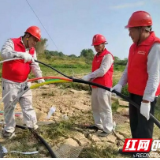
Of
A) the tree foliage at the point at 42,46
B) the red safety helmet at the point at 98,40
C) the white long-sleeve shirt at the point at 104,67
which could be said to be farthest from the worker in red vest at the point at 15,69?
the tree foliage at the point at 42,46

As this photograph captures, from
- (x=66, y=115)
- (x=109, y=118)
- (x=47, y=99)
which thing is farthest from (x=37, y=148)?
(x=47, y=99)

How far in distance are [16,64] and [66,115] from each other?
2035 mm

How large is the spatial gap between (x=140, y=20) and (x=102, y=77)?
144cm

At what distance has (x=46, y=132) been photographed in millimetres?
4117

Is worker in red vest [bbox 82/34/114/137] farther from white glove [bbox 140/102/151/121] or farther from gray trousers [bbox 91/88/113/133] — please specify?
white glove [bbox 140/102/151/121]

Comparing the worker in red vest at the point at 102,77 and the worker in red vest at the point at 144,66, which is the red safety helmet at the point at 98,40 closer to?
the worker in red vest at the point at 102,77

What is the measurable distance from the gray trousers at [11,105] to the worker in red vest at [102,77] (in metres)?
1.11

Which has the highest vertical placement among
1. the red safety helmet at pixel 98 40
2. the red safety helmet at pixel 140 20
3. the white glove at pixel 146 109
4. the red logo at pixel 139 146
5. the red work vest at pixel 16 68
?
the red safety helmet at pixel 140 20

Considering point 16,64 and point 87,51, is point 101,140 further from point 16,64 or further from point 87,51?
point 87,51

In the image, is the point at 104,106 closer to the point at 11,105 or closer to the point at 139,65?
the point at 139,65

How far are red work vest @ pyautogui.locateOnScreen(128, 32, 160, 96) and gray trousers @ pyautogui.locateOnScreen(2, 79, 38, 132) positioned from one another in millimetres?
1906

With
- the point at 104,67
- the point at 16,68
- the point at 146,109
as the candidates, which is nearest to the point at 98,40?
the point at 104,67

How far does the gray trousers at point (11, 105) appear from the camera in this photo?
3.72 meters

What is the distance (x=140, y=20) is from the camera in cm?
266
